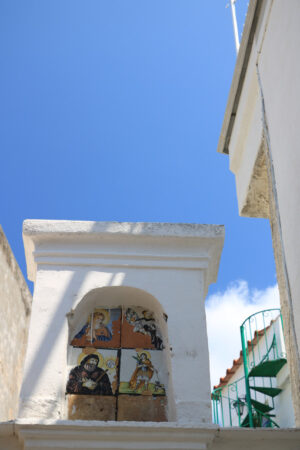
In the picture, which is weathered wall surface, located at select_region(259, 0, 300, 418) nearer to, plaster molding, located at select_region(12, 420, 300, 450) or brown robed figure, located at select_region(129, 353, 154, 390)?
plaster molding, located at select_region(12, 420, 300, 450)

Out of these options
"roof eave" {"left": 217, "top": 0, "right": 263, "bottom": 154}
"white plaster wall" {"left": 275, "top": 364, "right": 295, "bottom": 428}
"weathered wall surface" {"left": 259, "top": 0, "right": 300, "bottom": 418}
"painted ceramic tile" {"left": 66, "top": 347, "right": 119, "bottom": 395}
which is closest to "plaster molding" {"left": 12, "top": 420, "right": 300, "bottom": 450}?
"painted ceramic tile" {"left": 66, "top": 347, "right": 119, "bottom": 395}

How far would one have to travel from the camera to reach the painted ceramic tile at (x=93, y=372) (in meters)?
5.05

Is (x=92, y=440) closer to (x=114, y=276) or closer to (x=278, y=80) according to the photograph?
(x=114, y=276)

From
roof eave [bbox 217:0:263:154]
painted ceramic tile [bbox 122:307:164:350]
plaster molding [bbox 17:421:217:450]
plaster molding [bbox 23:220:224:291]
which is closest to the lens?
plaster molding [bbox 17:421:217:450]

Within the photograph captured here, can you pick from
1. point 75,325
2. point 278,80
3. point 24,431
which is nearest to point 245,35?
point 278,80

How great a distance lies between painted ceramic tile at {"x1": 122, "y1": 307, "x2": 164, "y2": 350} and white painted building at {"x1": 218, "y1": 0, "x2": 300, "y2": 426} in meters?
1.08

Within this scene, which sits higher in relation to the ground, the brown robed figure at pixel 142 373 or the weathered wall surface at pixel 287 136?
→ the weathered wall surface at pixel 287 136

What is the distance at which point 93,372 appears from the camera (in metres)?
5.15

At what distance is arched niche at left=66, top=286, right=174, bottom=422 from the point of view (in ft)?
16.3

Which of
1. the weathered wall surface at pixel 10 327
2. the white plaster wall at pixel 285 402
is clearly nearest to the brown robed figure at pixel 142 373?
the weathered wall surface at pixel 10 327

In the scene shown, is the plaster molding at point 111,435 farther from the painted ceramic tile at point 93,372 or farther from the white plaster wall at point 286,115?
the white plaster wall at point 286,115

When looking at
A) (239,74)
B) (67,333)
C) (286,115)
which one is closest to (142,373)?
(67,333)

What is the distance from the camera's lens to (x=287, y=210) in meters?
5.54

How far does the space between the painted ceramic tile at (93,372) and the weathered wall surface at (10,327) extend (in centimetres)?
265
